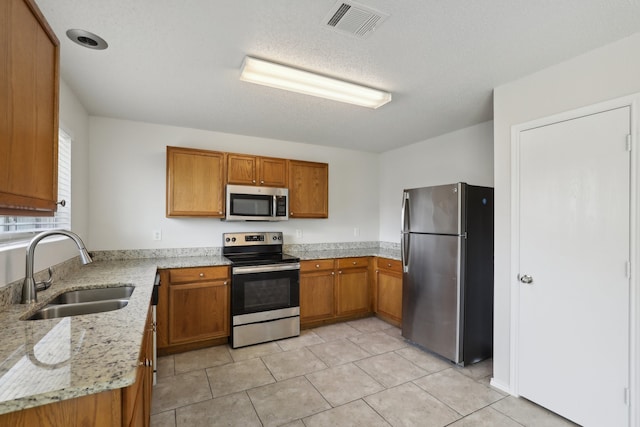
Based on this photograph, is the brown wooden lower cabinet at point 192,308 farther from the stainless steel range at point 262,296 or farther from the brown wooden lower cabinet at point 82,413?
the brown wooden lower cabinet at point 82,413

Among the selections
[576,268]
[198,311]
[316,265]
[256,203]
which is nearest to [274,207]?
[256,203]

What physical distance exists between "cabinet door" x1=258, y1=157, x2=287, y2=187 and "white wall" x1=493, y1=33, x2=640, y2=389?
2.27m

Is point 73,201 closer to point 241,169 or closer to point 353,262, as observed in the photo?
point 241,169

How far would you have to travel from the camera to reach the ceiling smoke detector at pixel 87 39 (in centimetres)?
175

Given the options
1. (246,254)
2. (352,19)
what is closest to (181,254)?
(246,254)

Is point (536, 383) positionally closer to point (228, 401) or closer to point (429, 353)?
point (429, 353)

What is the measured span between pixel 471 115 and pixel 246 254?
288 centimetres

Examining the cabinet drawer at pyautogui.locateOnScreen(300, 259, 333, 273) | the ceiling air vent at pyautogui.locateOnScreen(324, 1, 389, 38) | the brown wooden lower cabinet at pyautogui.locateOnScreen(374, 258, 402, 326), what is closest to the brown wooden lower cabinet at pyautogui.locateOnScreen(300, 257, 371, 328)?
the cabinet drawer at pyautogui.locateOnScreen(300, 259, 333, 273)

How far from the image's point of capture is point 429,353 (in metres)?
3.06

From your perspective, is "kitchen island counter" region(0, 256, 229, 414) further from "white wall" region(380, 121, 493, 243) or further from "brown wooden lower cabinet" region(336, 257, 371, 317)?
"white wall" region(380, 121, 493, 243)

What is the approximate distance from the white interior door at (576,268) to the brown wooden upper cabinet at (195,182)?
284cm

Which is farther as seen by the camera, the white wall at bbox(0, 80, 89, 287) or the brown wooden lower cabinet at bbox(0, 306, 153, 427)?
the white wall at bbox(0, 80, 89, 287)

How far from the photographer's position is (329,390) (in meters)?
2.40

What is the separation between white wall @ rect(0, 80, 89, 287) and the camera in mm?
1619
